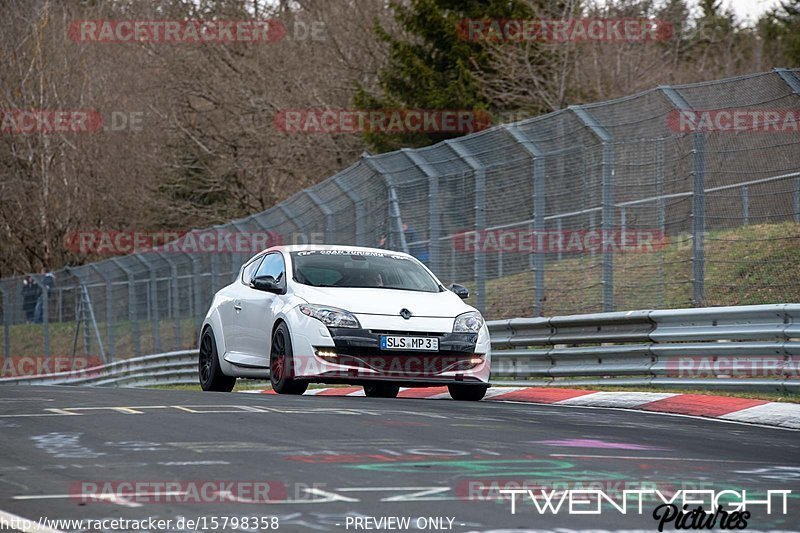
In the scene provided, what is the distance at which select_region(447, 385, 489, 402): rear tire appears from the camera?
1295 cm

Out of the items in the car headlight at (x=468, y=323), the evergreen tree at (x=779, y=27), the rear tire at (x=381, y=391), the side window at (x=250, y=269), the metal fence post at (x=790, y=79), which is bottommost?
the rear tire at (x=381, y=391)

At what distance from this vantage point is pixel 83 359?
31906 mm

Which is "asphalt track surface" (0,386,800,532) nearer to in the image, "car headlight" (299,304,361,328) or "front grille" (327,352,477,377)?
"front grille" (327,352,477,377)

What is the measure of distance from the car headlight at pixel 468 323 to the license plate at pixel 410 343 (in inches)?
12.1

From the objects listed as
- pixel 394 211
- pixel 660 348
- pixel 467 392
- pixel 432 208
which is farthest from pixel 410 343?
pixel 394 211

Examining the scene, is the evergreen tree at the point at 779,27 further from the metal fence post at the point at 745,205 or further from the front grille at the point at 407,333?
the front grille at the point at 407,333

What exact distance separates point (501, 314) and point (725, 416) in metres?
6.31

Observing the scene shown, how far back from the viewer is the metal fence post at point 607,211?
1428 cm

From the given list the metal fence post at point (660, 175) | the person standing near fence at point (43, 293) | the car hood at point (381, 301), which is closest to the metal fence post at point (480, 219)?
the metal fence post at point (660, 175)

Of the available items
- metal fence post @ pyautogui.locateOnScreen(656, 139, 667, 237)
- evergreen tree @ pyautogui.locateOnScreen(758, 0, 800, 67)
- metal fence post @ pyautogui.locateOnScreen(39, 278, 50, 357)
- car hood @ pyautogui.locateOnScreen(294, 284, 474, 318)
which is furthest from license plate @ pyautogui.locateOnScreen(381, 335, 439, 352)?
evergreen tree @ pyautogui.locateOnScreen(758, 0, 800, 67)

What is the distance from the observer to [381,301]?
12.2 meters

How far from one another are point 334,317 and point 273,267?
72.3 inches

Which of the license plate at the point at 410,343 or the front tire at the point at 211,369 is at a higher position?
the license plate at the point at 410,343

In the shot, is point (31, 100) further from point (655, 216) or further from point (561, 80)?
point (655, 216)
